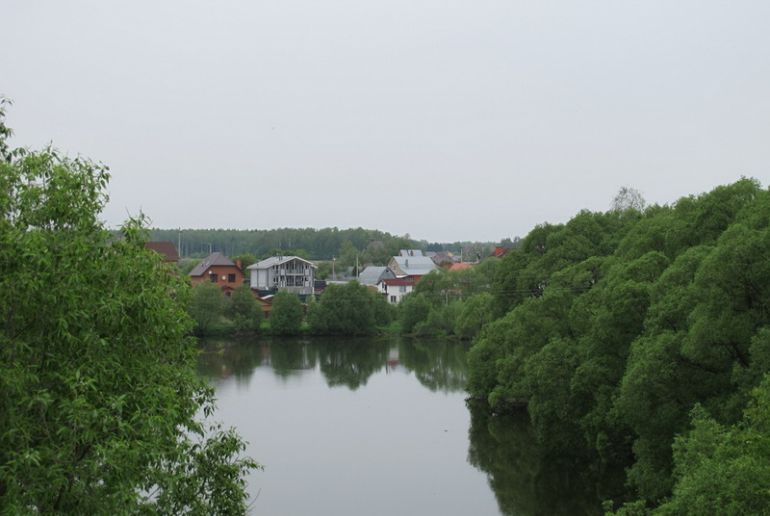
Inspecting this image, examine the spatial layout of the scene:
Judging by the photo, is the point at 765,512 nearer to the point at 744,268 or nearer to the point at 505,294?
the point at 744,268

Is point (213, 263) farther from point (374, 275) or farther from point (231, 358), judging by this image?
point (231, 358)

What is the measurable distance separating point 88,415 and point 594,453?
16.8 metres

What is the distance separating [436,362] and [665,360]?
27285mm

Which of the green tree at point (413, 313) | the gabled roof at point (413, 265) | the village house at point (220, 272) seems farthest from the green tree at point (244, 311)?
the gabled roof at point (413, 265)

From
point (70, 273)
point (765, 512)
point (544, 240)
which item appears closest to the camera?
point (70, 273)

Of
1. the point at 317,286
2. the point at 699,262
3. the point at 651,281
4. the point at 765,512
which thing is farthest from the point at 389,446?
the point at 317,286

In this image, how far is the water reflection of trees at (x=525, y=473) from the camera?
17547 mm

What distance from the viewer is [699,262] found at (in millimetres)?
15984

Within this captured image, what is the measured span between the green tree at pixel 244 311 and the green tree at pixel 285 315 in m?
1.10

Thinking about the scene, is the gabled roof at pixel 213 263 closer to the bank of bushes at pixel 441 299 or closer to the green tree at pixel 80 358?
the bank of bushes at pixel 441 299

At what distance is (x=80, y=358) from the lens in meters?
6.84

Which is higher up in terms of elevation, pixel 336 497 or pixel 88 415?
pixel 88 415

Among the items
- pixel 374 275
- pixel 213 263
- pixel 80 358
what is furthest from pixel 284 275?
pixel 80 358

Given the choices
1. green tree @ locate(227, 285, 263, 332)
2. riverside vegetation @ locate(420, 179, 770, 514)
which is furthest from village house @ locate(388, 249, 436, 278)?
riverside vegetation @ locate(420, 179, 770, 514)
